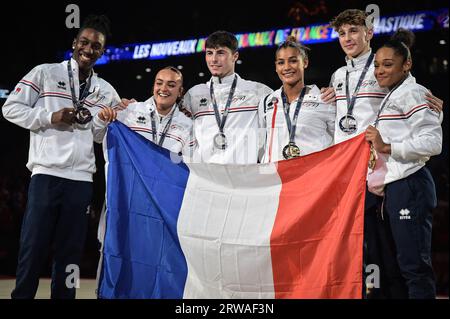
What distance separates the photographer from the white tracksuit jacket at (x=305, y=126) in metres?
3.51

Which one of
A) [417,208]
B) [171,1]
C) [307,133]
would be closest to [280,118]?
[307,133]

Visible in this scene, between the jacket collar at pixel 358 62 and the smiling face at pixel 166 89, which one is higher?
the jacket collar at pixel 358 62

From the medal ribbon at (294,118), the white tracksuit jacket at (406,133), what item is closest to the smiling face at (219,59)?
the medal ribbon at (294,118)

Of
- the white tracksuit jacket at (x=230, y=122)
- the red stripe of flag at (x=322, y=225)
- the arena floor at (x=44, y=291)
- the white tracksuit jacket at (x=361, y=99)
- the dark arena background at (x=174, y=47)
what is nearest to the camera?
Result: the red stripe of flag at (x=322, y=225)

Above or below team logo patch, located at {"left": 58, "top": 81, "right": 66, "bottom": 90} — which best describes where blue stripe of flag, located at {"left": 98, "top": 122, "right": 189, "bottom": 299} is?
below

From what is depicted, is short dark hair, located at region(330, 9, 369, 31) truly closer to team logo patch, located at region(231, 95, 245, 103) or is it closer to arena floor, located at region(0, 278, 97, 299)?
team logo patch, located at region(231, 95, 245, 103)

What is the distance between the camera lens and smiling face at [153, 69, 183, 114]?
3.83m

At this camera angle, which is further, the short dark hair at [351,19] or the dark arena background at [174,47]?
the dark arena background at [174,47]

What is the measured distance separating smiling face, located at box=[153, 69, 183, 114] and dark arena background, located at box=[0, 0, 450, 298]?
4625 mm

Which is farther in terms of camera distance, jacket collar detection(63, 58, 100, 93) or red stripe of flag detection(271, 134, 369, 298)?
jacket collar detection(63, 58, 100, 93)

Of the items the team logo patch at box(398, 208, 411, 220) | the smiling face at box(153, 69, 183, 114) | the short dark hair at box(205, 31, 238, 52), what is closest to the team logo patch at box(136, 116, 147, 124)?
the smiling face at box(153, 69, 183, 114)

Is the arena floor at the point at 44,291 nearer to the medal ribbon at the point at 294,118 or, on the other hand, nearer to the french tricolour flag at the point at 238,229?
the french tricolour flag at the point at 238,229

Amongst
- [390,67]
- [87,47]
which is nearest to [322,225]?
[390,67]

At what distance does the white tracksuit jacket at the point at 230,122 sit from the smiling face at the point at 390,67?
0.94 metres
